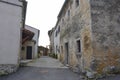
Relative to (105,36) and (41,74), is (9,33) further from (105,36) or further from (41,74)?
(105,36)

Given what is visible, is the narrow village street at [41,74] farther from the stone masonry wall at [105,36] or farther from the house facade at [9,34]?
the stone masonry wall at [105,36]

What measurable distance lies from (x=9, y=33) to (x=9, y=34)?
64 mm

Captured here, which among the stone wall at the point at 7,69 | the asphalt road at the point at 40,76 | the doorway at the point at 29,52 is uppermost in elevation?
the doorway at the point at 29,52

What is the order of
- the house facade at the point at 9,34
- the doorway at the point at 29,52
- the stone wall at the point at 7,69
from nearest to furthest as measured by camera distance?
the stone wall at the point at 7,69, the house facade at the point at 9,34, the doorway at the point at 29,52

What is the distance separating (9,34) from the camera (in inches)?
357

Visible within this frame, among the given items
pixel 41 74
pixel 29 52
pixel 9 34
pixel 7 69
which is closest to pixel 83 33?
pixel 41 74

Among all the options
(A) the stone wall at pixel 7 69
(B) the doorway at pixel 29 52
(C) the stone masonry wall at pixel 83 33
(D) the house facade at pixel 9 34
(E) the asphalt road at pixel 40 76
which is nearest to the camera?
(E) the asphalt road at pixel 40 76

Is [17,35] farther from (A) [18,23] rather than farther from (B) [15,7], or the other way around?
(B) [15,7]

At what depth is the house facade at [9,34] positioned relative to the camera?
28.5 ft

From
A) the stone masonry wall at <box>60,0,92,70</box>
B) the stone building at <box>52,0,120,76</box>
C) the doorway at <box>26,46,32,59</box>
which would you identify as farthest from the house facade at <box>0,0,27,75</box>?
the doorway at <box>26,46,32,59</box>

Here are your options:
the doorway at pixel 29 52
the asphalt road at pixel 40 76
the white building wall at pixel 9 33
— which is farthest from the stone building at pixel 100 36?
the doorway at pixel 29 52

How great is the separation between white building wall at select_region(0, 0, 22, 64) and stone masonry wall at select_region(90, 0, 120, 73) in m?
4.89

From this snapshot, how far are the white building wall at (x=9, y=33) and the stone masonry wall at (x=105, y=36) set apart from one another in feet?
16.1

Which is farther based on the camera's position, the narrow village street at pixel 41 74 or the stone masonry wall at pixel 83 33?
the stone masonry wall at pixel 83 33
